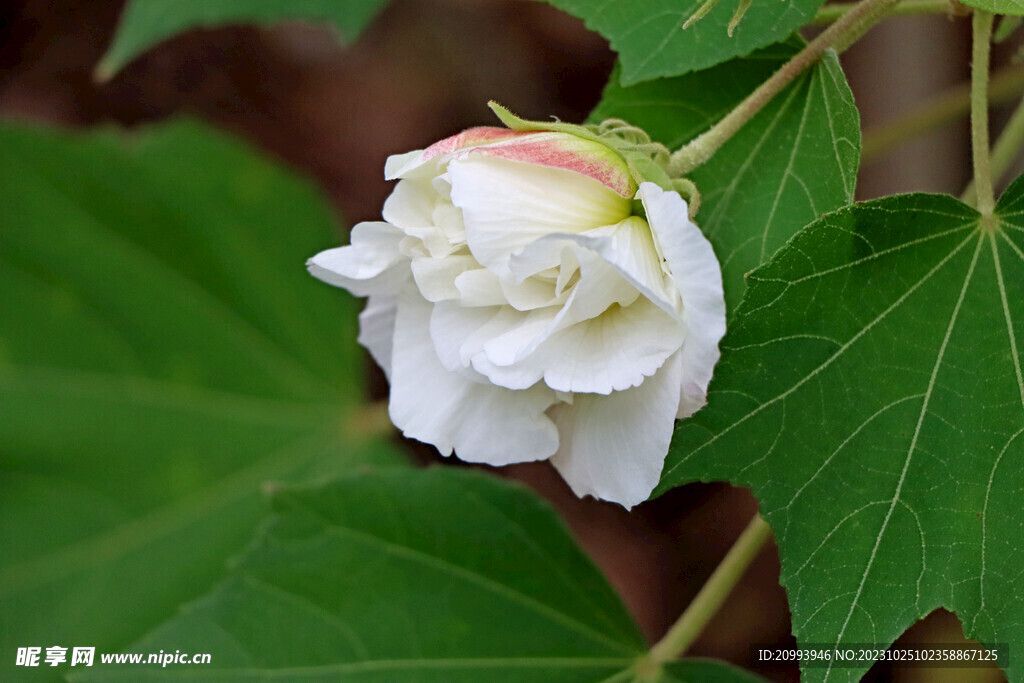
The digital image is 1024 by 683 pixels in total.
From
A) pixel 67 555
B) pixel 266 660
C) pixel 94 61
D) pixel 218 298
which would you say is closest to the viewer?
pixel 266 660

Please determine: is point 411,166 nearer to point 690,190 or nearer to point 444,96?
point 690,190

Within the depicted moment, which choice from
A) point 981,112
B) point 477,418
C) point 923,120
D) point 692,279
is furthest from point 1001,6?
point 923,120

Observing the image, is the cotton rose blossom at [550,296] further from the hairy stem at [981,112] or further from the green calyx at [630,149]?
the hairy stem at [981,112]

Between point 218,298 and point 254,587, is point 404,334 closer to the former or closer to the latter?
point 254,587

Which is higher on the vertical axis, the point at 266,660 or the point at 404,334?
the point at 404,334

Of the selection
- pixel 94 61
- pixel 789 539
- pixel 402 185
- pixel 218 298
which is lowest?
pixel 218 298

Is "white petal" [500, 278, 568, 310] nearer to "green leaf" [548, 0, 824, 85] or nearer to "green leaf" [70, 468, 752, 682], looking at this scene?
"green leaf" [548, 0, 824, 85]

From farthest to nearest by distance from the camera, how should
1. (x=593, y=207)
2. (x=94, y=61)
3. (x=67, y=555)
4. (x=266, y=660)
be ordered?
(x=94, y=61) → (x=67, y=555) → (x=266, y=660) → (x=593, y=207)

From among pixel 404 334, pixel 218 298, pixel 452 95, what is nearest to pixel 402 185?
pixel 404 334
